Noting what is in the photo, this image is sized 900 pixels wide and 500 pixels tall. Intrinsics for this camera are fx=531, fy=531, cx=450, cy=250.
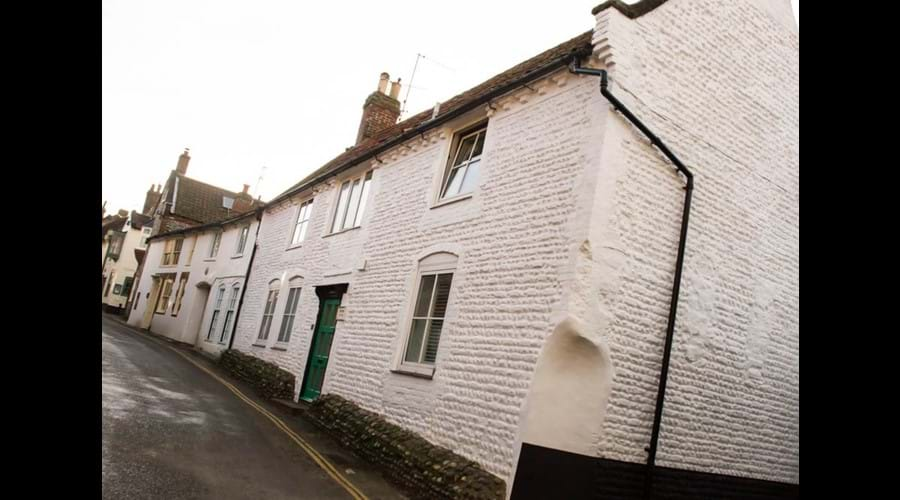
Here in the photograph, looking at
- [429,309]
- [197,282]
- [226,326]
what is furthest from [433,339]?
[197,282]

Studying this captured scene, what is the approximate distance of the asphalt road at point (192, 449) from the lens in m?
6.32

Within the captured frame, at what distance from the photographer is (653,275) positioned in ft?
25.2

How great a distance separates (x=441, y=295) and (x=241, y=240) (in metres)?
16.0

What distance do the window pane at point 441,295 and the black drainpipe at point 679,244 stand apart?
11.7 feet

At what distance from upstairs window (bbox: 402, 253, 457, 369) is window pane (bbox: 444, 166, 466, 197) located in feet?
4.40

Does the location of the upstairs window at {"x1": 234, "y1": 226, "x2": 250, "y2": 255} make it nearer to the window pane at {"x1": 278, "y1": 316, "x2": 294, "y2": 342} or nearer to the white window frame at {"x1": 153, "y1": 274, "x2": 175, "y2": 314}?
the window pane at {"x1": 278, "y1": 316, "x2": 294, "y2": 342}

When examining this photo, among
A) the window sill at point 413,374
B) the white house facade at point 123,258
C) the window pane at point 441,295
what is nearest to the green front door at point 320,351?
the window sill at point 413,374

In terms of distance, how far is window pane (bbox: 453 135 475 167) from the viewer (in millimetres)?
10352

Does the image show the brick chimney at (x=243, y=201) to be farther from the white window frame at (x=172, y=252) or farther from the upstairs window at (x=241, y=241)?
the upstairs window at (x=241, y=241)

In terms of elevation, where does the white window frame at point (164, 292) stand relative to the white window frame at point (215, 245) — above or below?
below

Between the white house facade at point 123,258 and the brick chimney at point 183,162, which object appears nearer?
the brick chimney at point 183,162
